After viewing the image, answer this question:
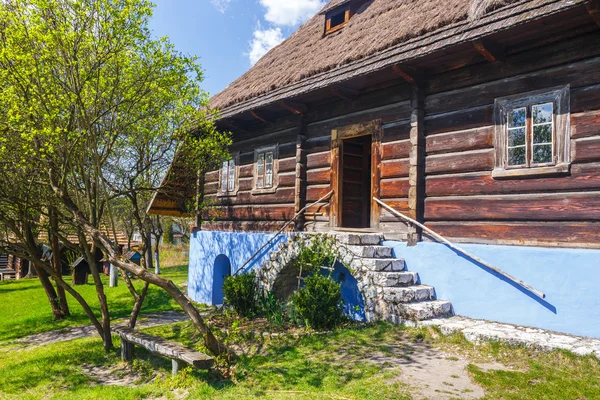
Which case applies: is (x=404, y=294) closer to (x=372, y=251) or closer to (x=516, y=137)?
(x=372, y=251)

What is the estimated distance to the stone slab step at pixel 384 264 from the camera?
6922mm

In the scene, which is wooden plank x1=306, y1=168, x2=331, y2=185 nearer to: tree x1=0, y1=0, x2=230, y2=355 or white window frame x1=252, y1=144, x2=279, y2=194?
white window frame x1=252, y1=144, x2=279, y2=194

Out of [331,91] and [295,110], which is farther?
[295,110]

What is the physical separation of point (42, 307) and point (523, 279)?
1254 centimetres

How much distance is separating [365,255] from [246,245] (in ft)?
14.8

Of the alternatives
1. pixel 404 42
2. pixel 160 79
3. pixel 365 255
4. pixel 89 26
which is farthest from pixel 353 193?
pixel 89 26

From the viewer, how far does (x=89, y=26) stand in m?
6.59

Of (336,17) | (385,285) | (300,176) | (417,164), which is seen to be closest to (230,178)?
(300,176)

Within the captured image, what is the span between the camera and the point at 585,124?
5.65 metres

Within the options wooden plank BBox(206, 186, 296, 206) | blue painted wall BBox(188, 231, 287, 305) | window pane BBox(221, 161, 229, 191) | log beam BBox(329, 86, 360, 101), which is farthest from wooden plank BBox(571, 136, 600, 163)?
window pane BBox(221, 161, 229, 191)

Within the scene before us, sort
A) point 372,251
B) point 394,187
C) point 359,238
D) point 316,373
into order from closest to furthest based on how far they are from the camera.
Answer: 1. point 316,373
2. point 372,251
3. point 359,238
4. point 394,187

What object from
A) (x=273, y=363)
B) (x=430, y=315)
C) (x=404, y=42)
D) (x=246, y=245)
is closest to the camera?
(x=273, y=363)

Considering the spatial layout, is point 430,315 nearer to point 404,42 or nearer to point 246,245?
point 404,42

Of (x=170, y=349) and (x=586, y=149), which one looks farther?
(x=170, y=349)
